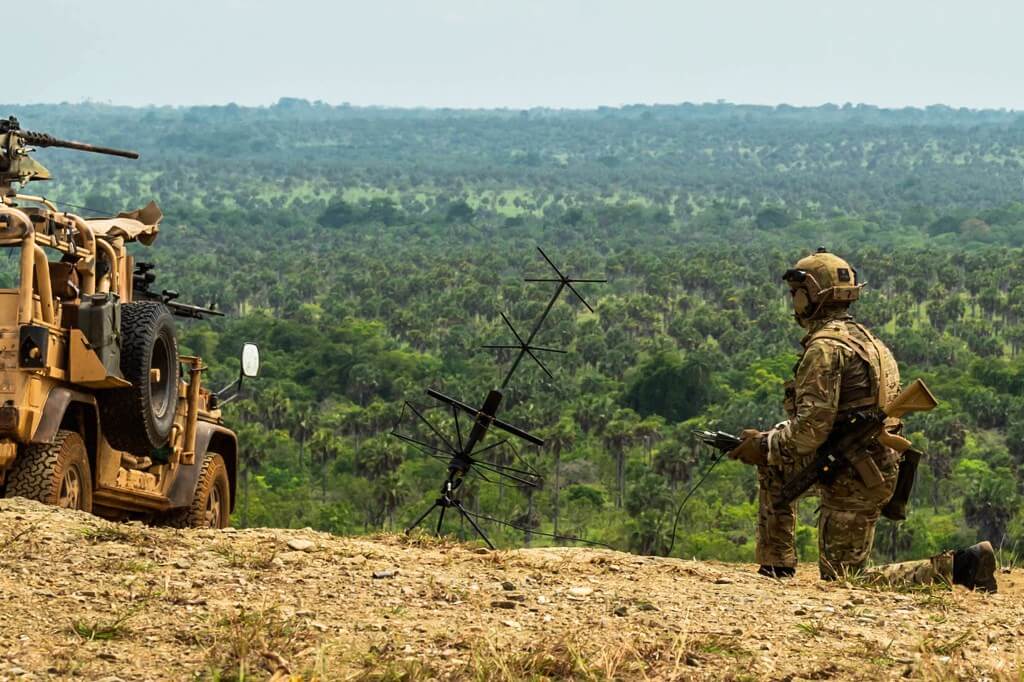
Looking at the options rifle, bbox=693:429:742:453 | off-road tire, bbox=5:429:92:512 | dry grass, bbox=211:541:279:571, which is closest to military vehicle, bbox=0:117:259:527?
off-road tire, bbox=5:429:92:512

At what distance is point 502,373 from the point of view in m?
107

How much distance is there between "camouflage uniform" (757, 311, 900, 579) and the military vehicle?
12.5 ft

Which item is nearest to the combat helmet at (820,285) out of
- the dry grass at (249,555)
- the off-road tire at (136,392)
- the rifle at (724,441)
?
the rifle at (724,441)

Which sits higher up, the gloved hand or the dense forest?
the gloved hand

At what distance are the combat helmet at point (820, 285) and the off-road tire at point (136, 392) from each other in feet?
12.5

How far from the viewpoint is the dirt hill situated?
568 centimetres

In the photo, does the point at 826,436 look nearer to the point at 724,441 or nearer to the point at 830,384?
the point at 830,384

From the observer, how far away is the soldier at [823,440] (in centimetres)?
879

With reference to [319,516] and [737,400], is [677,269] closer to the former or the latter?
[737,400]

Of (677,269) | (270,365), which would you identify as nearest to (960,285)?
A: (677,269)

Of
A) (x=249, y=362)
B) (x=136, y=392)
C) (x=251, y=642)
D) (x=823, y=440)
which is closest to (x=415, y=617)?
(x=251, y=642)

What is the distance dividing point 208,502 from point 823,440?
5.27 m

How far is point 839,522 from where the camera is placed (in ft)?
29.6

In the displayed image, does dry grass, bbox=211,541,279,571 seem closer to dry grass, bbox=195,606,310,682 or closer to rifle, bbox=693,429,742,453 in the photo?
dry grass, bbox=195,606,310,682
